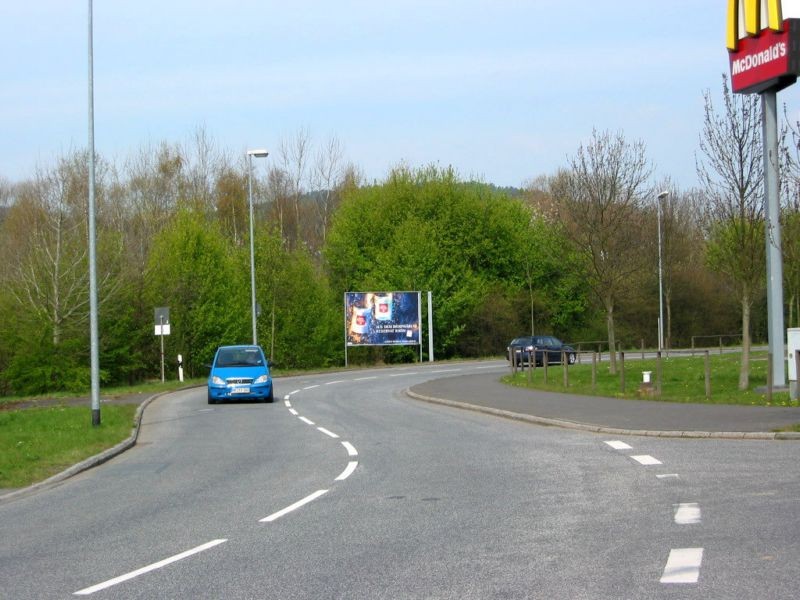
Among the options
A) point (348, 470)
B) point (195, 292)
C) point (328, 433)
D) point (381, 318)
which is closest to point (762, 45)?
point (328, 433)

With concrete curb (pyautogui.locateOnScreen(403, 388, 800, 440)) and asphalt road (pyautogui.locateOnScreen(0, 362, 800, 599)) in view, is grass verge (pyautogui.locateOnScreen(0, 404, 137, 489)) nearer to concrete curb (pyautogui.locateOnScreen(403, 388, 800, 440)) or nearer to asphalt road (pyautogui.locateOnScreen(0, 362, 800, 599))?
asphalt road (pyautogui.locateOnScreen(0, 362, 800, 599))

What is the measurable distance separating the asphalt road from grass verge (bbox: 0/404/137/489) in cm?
66

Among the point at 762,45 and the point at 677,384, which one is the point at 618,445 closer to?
the point at 677,384

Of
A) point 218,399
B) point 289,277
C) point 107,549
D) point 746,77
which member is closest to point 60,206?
point 289,277

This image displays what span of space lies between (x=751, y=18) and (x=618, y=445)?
42.6 feet

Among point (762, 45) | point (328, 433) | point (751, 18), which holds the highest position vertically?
point (751, 18)

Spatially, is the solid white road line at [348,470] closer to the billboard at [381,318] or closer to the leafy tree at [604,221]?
the leafy tree at [604,221]

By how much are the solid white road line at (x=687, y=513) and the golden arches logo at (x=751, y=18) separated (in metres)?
17.0

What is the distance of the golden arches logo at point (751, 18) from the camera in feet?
77.8

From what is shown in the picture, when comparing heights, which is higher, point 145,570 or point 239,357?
point 239,357

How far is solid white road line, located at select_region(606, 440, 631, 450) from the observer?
15639 mm

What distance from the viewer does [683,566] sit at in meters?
7.14

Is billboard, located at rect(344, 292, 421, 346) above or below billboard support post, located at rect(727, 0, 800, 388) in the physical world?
below

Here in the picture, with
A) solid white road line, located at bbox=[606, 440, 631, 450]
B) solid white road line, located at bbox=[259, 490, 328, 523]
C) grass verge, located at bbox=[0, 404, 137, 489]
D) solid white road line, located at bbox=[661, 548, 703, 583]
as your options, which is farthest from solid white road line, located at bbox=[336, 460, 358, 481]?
solid white road line, located at bbox=[661, 548, 703, 583]
